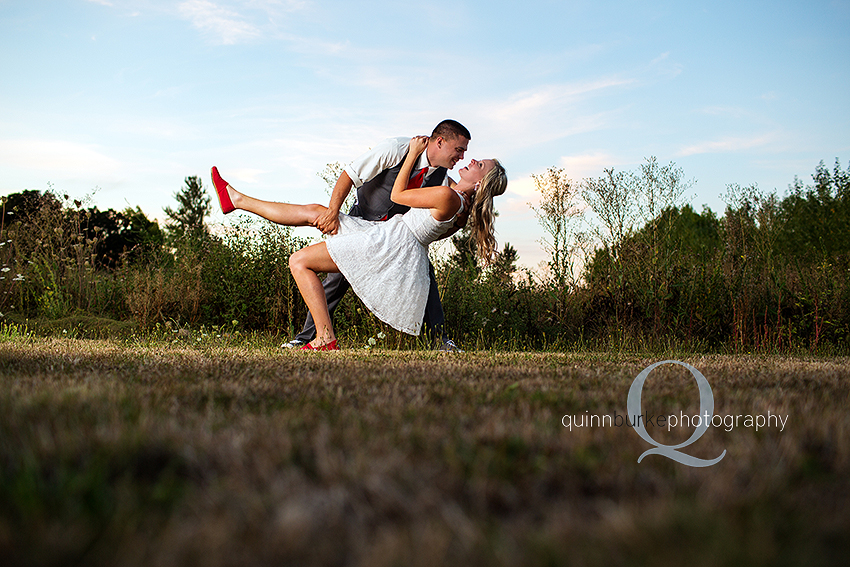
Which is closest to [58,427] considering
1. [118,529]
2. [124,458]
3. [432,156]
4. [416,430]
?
[124,458]

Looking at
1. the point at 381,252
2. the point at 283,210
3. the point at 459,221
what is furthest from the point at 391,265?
the point at 283,210

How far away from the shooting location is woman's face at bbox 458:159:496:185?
5.35 metres

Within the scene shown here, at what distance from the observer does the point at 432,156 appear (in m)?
5.11

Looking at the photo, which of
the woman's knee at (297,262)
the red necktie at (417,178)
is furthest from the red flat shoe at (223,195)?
the red necktie at (417,178)

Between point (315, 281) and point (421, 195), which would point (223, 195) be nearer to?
point (315, 281)

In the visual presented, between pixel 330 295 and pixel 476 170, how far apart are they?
70.1 inches

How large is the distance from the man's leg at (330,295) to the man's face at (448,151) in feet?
4.46

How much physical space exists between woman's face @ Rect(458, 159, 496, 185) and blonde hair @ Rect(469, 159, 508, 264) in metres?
0.04

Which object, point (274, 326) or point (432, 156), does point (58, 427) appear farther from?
point (274, 326)

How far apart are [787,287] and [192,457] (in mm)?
6949

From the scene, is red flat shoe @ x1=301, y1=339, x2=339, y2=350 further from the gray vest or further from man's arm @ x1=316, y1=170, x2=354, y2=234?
the gray vest

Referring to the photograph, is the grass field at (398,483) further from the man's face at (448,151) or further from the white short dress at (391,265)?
the man's face at (448,151)

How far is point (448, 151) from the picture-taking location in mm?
5059

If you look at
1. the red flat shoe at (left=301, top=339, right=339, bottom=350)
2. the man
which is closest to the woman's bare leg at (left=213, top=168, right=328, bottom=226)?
the man
